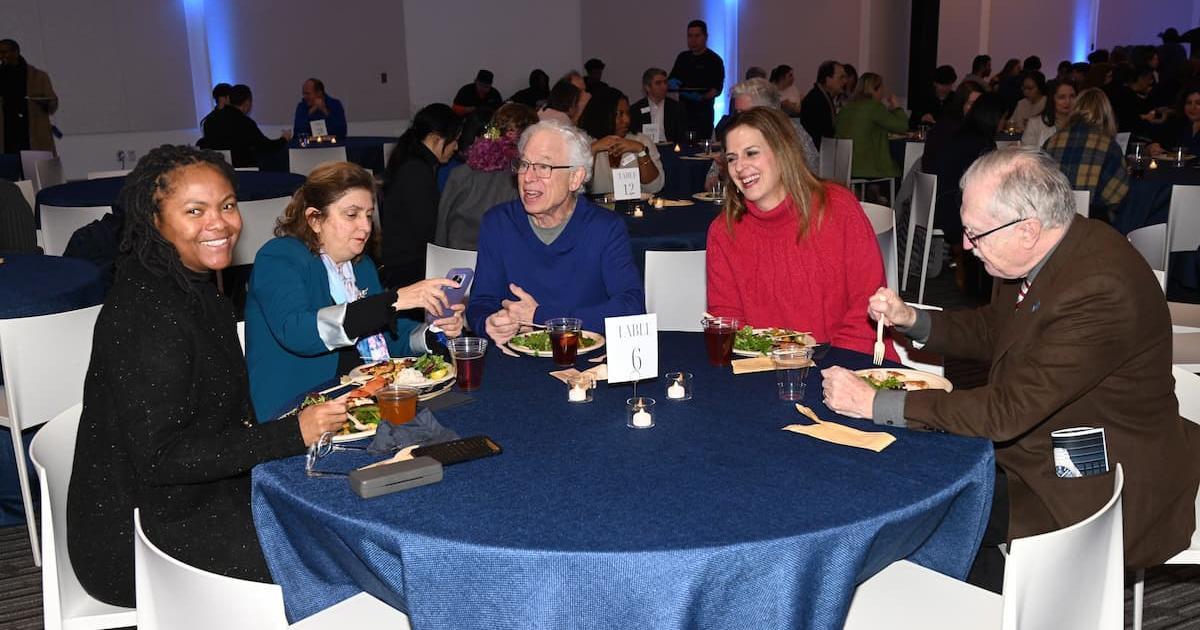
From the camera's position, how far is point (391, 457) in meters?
2.13

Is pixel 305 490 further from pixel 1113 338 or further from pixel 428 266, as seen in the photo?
pixel 428 266

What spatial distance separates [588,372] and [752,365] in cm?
42

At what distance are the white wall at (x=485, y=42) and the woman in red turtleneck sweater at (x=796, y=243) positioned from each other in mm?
10564

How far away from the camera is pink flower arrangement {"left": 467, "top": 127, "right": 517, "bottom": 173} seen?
197 inches

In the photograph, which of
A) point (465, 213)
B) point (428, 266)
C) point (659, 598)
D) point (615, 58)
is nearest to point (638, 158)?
point (465, 213)

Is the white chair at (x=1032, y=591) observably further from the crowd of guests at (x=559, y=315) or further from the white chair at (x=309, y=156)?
the white chair at (x=309, y=156)

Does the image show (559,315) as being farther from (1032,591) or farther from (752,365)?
(1032,591)

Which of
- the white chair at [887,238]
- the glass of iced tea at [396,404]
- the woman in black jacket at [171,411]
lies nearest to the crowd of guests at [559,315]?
the woman in black jacket at [171,411]

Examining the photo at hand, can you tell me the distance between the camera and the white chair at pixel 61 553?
2201 millimetres

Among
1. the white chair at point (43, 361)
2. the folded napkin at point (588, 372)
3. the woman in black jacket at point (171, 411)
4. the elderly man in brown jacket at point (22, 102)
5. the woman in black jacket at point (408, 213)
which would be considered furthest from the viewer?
the elderly man in brown jacket at point (22, 102)

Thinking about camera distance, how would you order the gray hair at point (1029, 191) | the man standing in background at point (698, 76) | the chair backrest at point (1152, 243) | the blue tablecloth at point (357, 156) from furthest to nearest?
the man standing in background at point (698, 76) < the blue tablecloth at point (357, 156) < the chair backrest at point (1152, 243) < the gray hair at point (1029, 191)

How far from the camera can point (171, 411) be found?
212cm

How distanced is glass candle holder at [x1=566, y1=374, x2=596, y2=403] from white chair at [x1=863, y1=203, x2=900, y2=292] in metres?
2.11

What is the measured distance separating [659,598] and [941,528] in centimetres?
80
